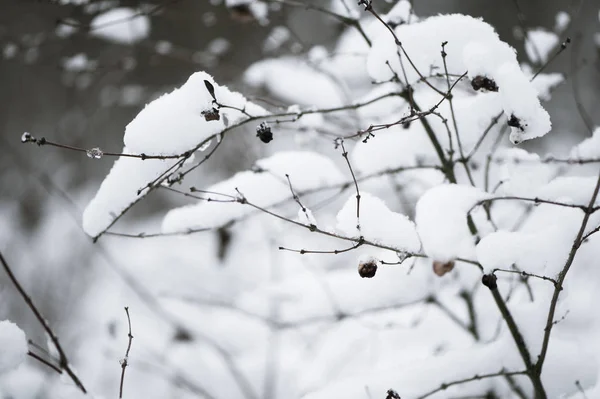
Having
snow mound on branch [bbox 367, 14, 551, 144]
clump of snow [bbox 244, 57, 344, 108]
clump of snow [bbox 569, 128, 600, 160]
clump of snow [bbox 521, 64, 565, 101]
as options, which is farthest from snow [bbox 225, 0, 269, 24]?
clump of snow [bbox 569, 128, 600, 160]

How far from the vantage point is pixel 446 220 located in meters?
0.78

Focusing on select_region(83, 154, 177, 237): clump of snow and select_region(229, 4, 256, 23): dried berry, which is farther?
select_region(229, 4, 256, 23): dried berry

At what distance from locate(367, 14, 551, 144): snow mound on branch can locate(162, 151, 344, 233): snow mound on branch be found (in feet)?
1.14

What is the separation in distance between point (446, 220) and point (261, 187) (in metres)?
0.51

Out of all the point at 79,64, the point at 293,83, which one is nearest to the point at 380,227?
the point at 79,64

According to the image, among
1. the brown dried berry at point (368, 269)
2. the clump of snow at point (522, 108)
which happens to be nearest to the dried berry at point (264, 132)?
the brown dried berry at point (368, 269)

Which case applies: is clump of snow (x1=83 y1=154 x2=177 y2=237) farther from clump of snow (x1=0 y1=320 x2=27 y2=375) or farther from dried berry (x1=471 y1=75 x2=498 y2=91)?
dried berry (x1=471 y1=75 x2=498 y2=91)

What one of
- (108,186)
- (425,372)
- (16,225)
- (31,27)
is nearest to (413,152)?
(425,372)

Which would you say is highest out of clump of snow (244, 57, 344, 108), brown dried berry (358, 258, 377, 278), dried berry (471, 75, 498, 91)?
clump of snow (244, 57, 344, 108)

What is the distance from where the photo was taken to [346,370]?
204 cm

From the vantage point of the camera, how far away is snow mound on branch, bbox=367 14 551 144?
78 centimetres

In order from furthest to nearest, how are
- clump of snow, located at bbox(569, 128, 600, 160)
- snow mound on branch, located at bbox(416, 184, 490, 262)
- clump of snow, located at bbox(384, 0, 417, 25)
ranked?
clump of snow, located at bbox(384, 0, 417, 25) → clump of snow, located at bbox(569, 128, 600, 160) → snow mound on branch, located at bbox(416, 184, 490, 262)

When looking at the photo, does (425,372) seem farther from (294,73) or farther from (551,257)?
(294,73)

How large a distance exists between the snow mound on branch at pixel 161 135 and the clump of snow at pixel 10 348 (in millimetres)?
250
